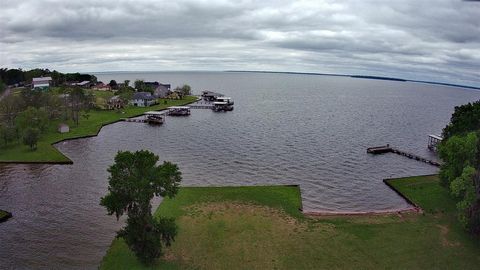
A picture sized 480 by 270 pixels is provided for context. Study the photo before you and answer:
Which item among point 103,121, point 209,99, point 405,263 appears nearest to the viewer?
point 405,263

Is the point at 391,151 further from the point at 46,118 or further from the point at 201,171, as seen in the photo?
the point at 46,118

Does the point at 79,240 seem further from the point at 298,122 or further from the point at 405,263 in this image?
the point at 298,122

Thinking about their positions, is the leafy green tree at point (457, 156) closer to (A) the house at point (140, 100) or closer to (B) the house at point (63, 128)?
(B) the house at point (63, 128)

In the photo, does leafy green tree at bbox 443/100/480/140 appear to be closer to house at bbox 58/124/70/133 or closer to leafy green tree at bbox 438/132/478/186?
leafy green tree at bbox 438/132/478/186

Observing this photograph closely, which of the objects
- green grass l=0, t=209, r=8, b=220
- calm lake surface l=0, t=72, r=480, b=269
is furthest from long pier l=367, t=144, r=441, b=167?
green grass l=0, t=209, r=8, b=220

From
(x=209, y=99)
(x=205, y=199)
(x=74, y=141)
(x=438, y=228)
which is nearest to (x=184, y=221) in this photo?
(x=205, y=199)

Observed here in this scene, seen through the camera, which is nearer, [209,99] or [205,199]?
[205,199]

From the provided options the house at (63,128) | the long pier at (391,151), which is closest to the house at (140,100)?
the house at (63,128)
